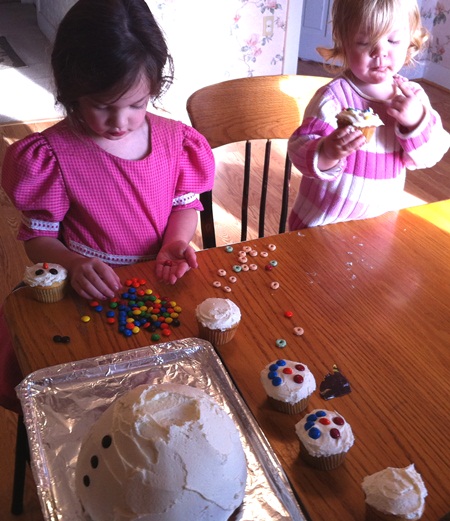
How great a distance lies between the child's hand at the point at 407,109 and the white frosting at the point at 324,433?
74cm

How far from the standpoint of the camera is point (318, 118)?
1.34m

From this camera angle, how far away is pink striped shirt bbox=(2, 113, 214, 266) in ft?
3.89

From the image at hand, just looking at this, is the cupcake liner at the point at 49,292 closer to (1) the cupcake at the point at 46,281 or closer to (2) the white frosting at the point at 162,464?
(1) the cupcake at the point at 46,281

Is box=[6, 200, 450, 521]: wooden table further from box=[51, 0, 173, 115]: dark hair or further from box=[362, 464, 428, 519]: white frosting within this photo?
box=[51, 0, 173, 115]: dark hair

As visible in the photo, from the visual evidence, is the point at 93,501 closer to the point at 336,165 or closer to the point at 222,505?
the point at 222,505

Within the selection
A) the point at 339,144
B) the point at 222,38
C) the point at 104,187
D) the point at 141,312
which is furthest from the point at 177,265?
the point at 222,38

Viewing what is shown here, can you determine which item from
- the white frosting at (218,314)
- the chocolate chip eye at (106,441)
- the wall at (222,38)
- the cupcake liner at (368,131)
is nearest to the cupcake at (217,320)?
the white frosting at (218,314)

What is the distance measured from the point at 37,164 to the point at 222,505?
2.52ft

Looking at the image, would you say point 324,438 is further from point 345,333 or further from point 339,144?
point 339,144

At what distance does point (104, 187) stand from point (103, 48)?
311 millimetres

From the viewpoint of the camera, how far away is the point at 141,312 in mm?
951

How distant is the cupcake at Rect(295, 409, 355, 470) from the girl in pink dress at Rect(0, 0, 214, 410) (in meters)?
0.38

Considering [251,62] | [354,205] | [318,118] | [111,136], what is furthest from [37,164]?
[251,62]

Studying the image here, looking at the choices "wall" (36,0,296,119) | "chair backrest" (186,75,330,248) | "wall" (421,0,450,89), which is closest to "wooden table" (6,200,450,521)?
"chair backrest" (186,75,330,248)
